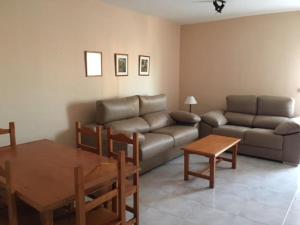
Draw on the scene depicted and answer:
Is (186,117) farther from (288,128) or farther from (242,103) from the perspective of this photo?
(288,128)

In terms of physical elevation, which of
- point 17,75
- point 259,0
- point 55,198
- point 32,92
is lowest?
point 55,198

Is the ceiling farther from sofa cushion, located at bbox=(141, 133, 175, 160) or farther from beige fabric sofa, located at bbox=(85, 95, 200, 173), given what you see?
sofa cushion, located at bbox=(141, 133, 175, 160)

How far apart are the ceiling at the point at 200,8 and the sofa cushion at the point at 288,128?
196 cm

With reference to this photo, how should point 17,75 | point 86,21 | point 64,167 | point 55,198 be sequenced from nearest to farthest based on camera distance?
point 55,198 → point 64,167 → point 17,75 → point 86,21

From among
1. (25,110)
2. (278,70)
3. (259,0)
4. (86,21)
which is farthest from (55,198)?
(278,70)

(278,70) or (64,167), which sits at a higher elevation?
(278,70)

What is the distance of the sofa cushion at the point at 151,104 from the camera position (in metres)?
4.50

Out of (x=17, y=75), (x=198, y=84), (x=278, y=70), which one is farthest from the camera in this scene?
(x=198, y=84)

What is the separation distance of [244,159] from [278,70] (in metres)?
1.97

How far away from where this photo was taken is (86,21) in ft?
12.5

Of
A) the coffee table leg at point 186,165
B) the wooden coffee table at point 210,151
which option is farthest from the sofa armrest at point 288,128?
the coffee table leg at point 186,165

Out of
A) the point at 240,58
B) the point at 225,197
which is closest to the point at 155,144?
the point at 225,197

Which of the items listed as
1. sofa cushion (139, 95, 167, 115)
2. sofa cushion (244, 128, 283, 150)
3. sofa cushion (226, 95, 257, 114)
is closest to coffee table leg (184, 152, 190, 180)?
sofa cushion (139, 95, 167, 115)

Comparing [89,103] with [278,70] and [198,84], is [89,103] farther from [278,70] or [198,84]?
[278,70]
